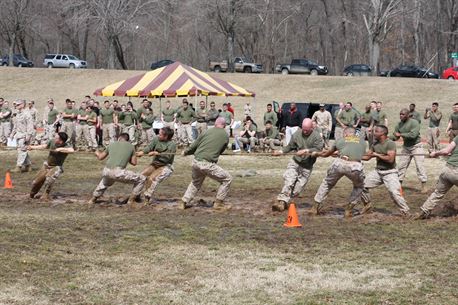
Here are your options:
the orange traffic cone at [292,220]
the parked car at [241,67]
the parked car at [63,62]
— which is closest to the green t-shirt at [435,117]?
→ the orange traffic cone at [292,220]

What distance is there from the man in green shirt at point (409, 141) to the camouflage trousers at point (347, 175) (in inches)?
94.1

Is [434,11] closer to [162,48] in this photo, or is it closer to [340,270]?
[162,48]

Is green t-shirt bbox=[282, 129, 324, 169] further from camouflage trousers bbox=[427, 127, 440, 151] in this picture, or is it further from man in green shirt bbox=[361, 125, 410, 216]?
camouflage trousers bbox=[427, 127, 440, 151]

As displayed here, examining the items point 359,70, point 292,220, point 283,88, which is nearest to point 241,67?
point 359,70

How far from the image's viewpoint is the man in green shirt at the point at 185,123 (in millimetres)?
27781

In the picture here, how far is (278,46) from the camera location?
3460 inches

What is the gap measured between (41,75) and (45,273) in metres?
50.7

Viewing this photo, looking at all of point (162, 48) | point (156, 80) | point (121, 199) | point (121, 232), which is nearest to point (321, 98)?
point (156, 80)

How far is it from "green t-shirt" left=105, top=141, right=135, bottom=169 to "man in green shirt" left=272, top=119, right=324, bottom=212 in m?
3.08

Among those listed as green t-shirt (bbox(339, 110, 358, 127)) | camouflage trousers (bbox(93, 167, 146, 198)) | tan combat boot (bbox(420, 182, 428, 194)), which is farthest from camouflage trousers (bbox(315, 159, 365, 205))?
green t-shirt (bbox(339, 110, 358, 127))

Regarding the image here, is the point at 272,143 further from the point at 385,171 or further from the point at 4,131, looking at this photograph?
the point at 385,171

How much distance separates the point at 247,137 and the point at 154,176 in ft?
40.5

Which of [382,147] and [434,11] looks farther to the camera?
[434,11]

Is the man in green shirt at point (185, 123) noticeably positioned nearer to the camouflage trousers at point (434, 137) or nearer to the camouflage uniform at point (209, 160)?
the camouflage trousers at point (434, 137)
